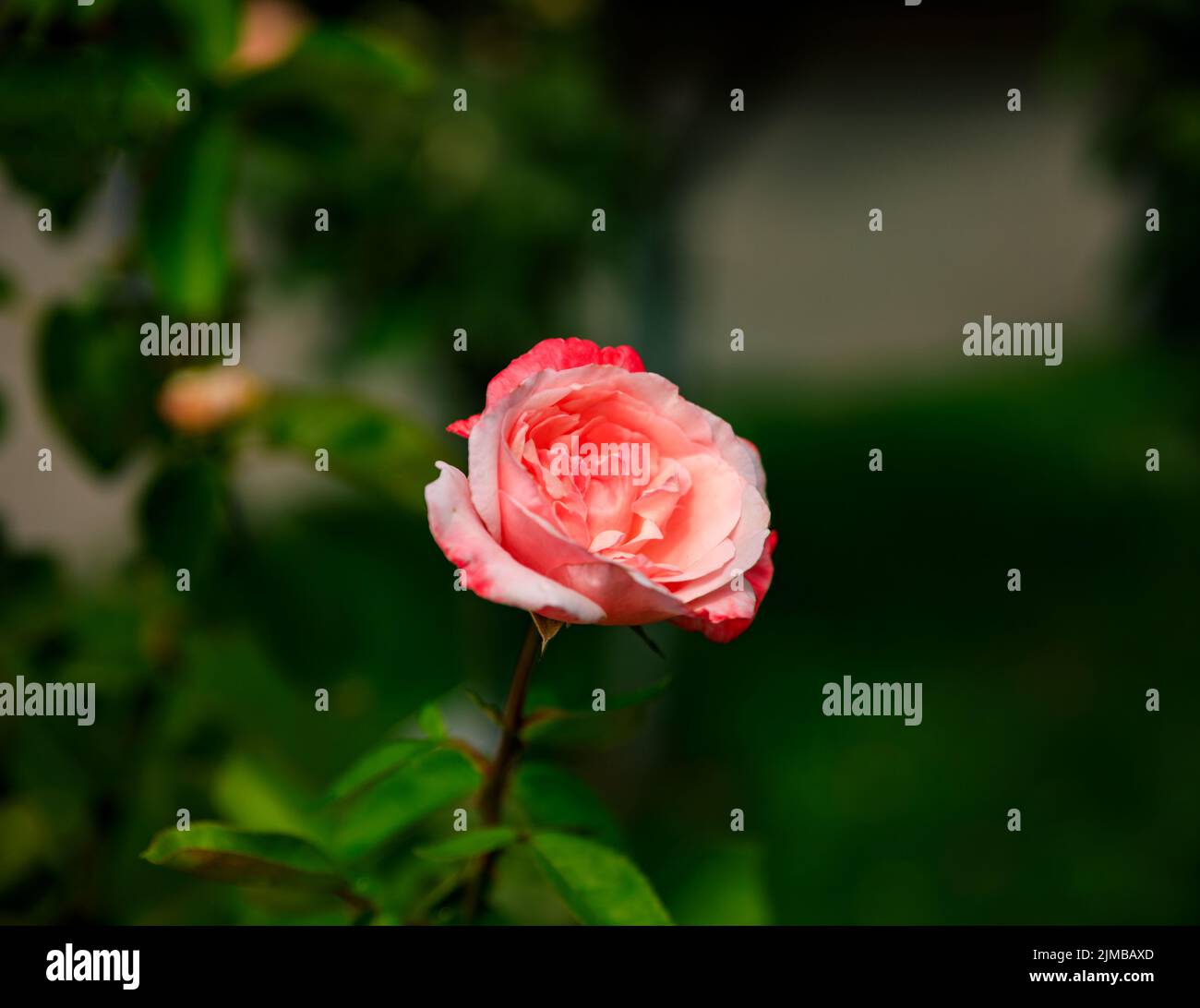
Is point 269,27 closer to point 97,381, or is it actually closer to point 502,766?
point 97,381

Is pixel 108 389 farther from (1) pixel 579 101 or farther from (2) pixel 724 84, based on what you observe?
(2) pixel 724 84

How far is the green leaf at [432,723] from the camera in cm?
50

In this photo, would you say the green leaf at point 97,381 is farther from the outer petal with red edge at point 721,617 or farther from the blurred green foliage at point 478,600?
the outer petal with red edge at point 721,617

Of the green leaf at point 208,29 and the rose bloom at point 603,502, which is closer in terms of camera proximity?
the rose bloom at point 603,502

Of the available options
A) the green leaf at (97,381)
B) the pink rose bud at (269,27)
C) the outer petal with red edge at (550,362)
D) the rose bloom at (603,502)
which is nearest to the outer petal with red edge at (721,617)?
the rose bloom at (603,502)

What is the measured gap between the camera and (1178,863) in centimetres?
180

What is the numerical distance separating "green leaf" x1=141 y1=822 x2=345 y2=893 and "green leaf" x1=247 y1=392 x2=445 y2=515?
0.30 m

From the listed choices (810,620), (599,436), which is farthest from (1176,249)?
(599,436)

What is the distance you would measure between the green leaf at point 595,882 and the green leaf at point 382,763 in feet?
0.24

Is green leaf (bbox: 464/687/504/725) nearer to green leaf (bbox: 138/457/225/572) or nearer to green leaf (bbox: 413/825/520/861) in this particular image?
green leaf (bbox: 413/825/520/861)

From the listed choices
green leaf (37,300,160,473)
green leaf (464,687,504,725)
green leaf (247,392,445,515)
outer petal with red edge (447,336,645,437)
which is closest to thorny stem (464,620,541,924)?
green leaf (464,687,504,725)

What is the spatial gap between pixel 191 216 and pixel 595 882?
1.64 feet
